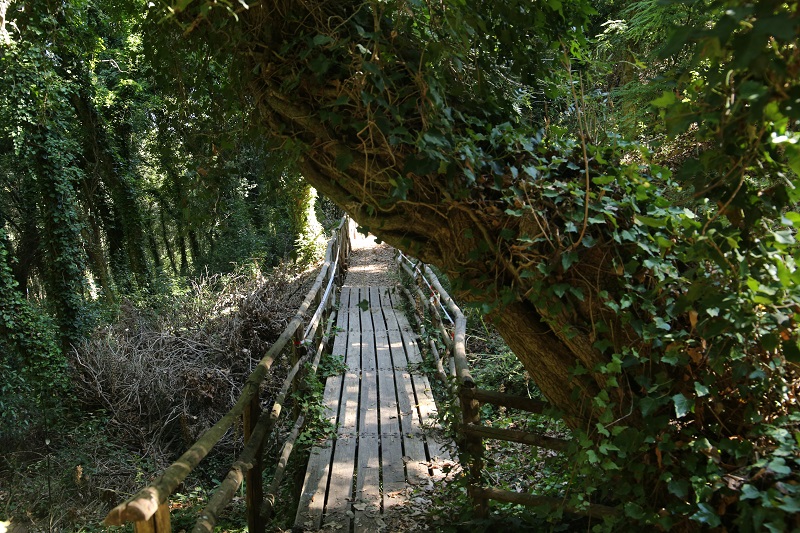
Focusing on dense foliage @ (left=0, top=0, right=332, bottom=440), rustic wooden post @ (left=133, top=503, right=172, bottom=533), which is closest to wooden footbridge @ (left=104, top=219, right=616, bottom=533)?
rustic wooden post @ (left=133, top=503, right=172, bottom=533)

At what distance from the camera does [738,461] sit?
6.77 feet

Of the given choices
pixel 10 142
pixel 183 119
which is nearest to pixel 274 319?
pixel 183 119

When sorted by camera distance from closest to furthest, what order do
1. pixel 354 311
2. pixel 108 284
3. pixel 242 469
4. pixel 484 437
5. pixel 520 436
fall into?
pixel 242 469, pixel 520 436, pixel 484 437, pixel 354 311, pixel 108 284

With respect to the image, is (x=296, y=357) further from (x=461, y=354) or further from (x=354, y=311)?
(x=354, y=311)

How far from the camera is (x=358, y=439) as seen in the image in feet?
17.0

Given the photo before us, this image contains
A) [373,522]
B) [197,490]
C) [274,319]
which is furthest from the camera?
[274,319]

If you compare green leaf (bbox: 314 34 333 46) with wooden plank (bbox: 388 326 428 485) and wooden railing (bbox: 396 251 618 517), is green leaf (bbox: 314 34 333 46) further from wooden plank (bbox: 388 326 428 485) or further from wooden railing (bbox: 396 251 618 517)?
wooden plank (bbox: 388 326 428 485)

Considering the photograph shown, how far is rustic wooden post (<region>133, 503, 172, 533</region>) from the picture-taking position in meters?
1.92

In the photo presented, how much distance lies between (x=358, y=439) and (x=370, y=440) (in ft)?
0.38

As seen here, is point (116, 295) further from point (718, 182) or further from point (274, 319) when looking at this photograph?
point (718, 182)

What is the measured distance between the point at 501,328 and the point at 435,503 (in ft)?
5.81

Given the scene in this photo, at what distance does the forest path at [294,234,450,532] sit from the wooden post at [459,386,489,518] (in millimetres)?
583

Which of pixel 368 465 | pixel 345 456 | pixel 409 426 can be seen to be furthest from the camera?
pixel 409 426

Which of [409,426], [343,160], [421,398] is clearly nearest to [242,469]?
[343,160]
